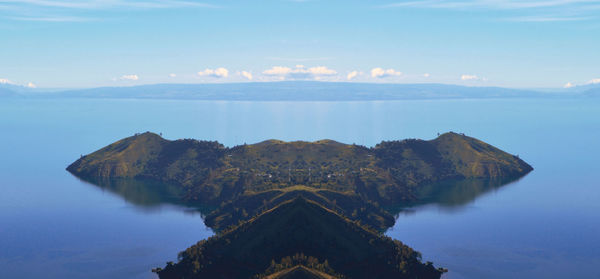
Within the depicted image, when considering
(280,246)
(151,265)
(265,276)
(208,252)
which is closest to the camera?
(265,276)

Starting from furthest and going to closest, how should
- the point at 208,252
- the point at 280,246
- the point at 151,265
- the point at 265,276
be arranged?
the point at 151,265 < the point at 208,252 < the point at 280,246 < the point at 265,276

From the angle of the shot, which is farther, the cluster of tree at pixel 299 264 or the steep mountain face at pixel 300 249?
the steep mountain face at pixel 300 249

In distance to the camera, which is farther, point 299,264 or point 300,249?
point 300,249

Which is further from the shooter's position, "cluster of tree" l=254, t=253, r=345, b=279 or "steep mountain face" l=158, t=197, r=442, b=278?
"steep mountain face" l=158, t=197, r=442, b=278

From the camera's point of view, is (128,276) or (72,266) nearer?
(128,276)

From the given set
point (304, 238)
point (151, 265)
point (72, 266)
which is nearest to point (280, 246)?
point (304, 238)

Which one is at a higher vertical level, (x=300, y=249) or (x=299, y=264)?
(x=300, y=249)

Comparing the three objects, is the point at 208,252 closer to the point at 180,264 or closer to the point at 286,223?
the point at 180,264

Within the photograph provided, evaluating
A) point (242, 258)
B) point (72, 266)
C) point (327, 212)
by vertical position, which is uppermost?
point (327, 212)
